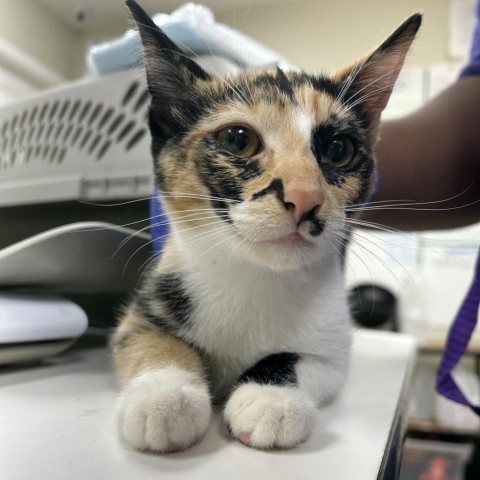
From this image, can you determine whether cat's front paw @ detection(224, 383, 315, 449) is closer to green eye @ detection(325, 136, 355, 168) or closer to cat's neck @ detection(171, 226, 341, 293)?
cat's neck @ detection(171, 226, 341, 293)

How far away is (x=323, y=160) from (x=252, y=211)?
12 centimetres

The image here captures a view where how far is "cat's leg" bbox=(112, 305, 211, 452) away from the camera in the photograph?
1.21ft

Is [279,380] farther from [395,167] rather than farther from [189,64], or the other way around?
[395,167]

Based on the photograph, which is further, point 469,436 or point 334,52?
point 469,436

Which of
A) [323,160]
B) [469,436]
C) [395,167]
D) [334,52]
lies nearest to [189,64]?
[323,160]

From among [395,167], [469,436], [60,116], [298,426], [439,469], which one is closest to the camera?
[298,426]

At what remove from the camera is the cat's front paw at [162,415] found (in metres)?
0.37

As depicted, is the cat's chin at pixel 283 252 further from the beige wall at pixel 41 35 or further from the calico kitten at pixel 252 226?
the beige wall at pixel 41 35

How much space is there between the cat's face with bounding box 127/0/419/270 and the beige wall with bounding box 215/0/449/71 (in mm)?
→ 32

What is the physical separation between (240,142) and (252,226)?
110 mm

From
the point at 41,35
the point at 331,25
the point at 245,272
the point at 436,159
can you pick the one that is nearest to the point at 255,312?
the point at 245,272

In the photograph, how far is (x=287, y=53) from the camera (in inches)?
44.1

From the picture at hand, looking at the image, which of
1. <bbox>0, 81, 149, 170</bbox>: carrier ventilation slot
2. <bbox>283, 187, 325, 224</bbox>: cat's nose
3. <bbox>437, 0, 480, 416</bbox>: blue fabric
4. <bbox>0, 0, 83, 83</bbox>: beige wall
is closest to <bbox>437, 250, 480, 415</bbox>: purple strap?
<bbox>437, 0, 480, 416</bbox>: blue fabric

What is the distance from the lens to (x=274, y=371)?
0.51 metres
